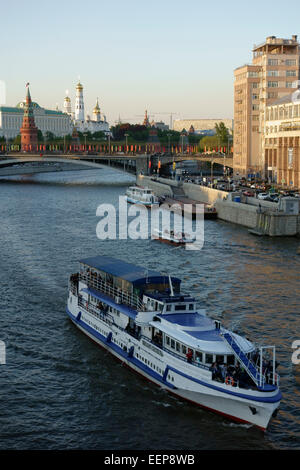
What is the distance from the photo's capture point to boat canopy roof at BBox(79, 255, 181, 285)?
31.2m

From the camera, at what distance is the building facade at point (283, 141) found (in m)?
89.4

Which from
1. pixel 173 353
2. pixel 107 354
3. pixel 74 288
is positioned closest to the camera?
pixel 173 353

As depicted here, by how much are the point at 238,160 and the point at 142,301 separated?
317 feet

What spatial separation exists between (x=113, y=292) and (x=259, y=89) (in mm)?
90414

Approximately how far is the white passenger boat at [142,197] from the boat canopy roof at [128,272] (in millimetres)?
56737

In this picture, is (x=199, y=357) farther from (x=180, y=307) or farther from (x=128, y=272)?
(x=128, y=272)

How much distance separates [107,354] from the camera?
105 feet

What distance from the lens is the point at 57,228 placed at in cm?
7069

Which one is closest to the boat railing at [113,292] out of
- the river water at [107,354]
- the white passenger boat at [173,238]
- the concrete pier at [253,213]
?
the river water at [107,354]

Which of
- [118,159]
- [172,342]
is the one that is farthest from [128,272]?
[118,159]

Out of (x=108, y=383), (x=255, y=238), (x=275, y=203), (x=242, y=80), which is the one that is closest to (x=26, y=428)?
(x=108, y=383)

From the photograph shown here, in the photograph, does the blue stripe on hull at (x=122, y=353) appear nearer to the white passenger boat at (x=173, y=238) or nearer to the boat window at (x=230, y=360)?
the boat window at (x=230, y=360)

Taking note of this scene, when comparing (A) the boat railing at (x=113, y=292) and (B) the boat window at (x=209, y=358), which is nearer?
(B) the boat window at (x=209, y=358)

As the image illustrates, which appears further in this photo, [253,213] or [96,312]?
[253,213]
